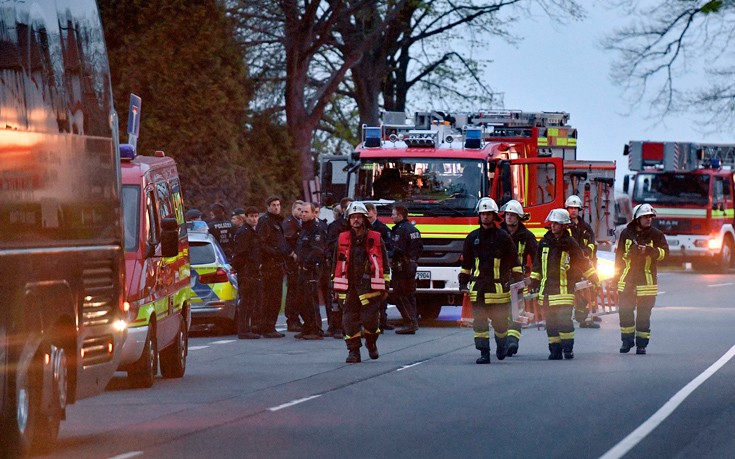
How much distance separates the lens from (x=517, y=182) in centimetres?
2575

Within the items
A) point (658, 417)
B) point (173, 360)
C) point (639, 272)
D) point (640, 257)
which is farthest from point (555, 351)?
point (658, 417)

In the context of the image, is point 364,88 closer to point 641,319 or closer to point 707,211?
point 707,211

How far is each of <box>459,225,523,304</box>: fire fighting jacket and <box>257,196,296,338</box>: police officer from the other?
4.58 m

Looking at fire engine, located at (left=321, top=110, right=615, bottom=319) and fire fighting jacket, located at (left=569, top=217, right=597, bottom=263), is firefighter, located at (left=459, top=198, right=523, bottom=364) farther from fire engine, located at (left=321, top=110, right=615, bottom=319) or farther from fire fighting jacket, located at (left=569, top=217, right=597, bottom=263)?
fire engine, located at (left=321, top=110, right=615, bottom=319)

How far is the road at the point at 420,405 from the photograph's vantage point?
11.2m

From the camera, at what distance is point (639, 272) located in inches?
765

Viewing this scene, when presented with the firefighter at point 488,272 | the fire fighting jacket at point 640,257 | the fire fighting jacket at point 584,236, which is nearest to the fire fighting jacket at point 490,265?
the firefighter at point 488,272

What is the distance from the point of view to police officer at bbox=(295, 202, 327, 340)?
22359 millimetres

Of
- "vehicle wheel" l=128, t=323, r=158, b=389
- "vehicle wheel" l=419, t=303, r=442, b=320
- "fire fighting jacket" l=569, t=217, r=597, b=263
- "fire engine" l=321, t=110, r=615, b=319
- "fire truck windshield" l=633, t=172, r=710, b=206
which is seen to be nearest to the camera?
"vehicle wheel" l=128, t=323, r=158, b=389

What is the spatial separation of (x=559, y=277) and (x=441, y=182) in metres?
6.45

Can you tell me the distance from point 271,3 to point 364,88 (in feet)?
36.6

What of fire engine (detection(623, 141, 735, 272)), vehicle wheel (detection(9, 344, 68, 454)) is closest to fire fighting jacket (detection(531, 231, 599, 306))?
vehicle wheel (detection(9, 344, 68, 454))

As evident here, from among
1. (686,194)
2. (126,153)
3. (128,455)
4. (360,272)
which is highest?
(126,153)

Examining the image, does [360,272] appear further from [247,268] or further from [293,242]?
[293,242]
